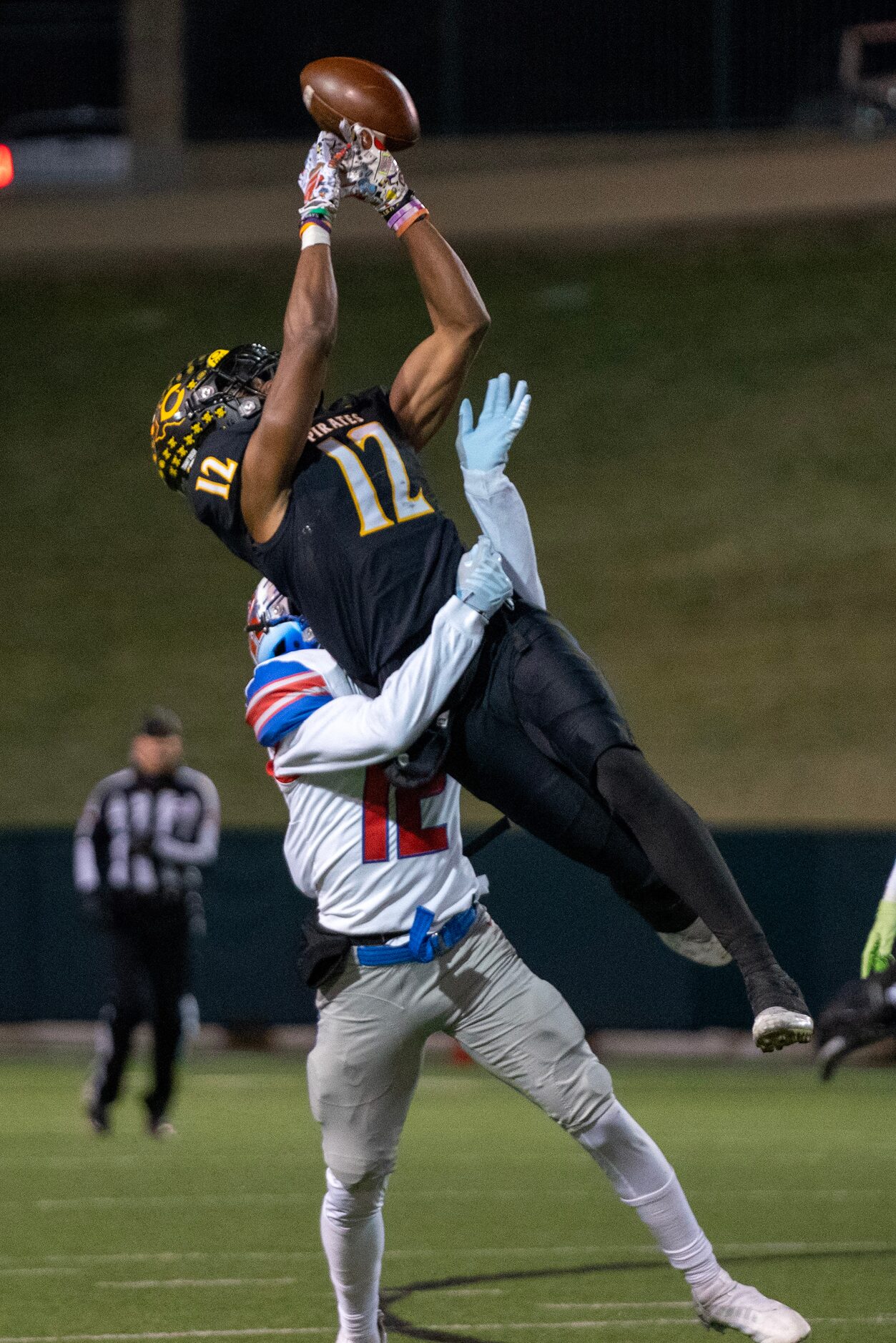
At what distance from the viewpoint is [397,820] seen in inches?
165

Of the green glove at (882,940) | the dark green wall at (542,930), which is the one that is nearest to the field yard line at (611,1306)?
the green glove at (882,940)

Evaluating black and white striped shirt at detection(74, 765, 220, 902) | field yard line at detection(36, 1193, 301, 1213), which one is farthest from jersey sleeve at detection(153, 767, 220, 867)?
field yard line at detection(36, 1193, 301, 1213)

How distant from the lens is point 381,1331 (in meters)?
4.45

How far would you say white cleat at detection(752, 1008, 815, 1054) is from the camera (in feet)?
11.8

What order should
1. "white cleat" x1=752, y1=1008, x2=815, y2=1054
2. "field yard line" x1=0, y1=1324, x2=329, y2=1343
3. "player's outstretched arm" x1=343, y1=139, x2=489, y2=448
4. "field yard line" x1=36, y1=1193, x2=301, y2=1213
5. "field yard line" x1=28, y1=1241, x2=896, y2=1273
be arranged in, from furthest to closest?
1. "field yard line" x1=36, y1=1193, x2=301, y2=1213
2. "field yard line" x1=28, y1=1241, x2=896, y2=1273
3. "field yard line" x1=0, y1=1324, x2=329, y2=1343
4. "player's outstretched arm" x1=343, y1=139, x2=489, y2=448
5. "white cleat" x1=752, y1=1008, x2=815, y2=1054

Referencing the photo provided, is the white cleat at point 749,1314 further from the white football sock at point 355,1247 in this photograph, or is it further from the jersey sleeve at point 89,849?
the jersey sleeve at point 89,849

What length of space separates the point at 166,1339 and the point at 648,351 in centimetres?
1362

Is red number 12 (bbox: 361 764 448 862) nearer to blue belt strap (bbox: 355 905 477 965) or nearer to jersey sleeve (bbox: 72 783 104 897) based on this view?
blue belt strap (bbox: 355 905 477 965)

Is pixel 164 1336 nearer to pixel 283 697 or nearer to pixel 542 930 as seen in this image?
pixel 283 697

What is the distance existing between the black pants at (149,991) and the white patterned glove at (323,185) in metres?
5.58

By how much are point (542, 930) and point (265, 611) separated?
320 inches

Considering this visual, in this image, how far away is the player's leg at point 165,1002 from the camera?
895 cm

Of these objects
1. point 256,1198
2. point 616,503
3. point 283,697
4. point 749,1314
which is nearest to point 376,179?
point 283,697

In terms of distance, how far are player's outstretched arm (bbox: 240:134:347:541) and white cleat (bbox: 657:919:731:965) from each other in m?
1.27
